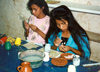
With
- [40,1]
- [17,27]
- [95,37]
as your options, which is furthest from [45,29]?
[17,27]

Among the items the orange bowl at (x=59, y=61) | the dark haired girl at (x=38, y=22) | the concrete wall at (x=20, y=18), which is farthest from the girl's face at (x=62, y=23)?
the concrete wall at (x=20, y=18)

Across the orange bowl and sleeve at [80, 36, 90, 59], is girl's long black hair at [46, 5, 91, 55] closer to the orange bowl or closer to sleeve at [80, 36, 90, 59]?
sleeve at [80, 36, 90, 59]

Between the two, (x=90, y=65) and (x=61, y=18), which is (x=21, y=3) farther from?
(x=90, y=65)

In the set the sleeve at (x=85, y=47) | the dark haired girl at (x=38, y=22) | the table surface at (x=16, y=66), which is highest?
the dark haired girl at (x=38, y=22)

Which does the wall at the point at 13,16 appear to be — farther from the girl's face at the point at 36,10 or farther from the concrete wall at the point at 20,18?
the girl's face at the point at 36,10

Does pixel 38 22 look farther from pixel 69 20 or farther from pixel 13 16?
pixel 13 16

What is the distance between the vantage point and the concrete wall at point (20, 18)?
10.1 ft

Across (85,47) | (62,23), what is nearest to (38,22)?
(62,23)

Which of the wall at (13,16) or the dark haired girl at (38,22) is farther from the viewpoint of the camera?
the wall at (13,16)

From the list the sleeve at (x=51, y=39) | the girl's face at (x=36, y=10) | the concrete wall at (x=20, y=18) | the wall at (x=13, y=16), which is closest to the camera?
the sleeve at (x=51, y=39)

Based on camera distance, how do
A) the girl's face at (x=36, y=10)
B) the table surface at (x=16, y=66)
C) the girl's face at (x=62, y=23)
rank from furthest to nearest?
the girl's face at (x=36, y=10) → the girl's face at (x=62, y=23) → the table surface at (x=16, y=66)

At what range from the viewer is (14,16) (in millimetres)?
4414

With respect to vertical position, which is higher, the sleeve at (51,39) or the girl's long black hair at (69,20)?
the girl's long black hair at (69,20)

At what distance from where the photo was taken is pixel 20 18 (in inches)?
168
